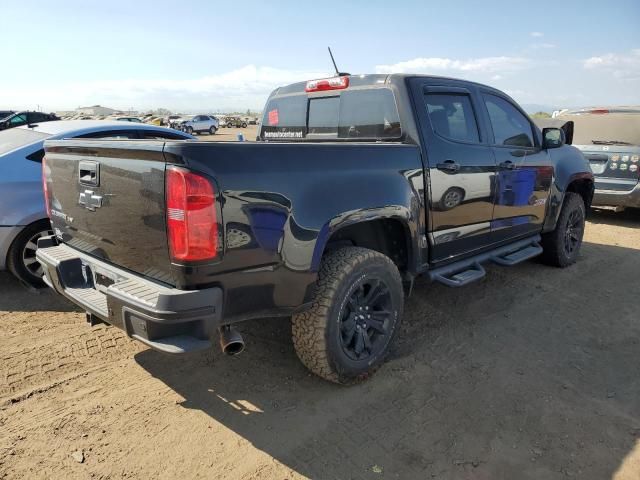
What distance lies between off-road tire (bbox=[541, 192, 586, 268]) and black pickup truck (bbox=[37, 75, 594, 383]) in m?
1.13

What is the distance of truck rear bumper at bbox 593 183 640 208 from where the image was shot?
7562 millimetres

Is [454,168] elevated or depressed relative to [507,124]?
depressed

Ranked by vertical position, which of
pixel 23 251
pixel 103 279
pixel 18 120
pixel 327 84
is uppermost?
pixel 327 84

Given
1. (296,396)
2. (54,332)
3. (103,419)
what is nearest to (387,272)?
(296,396)

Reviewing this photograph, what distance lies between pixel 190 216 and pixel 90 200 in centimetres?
93

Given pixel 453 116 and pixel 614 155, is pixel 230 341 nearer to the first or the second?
pixel 453 116

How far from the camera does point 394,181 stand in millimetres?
3178

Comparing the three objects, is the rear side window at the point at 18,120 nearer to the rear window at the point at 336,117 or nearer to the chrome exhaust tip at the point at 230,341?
the rear window at the point at 336,117

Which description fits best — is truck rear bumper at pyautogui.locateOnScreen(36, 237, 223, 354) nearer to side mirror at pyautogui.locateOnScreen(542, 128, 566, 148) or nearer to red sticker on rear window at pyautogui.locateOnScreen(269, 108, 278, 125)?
red sticker on rear window at pyautogui.locateOnScreen(269, 108, 278, 125)

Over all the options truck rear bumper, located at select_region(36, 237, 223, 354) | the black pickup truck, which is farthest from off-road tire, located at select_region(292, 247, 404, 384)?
truck rear bumper, located at select_region(36, 237, 223, 354)

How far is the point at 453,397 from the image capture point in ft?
9.93

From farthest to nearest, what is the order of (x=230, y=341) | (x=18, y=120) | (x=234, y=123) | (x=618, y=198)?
(x=234, y=123), (x=18, y=120), (x=618, y=198), (x=230, y=341)

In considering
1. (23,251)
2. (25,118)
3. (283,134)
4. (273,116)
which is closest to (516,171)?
(283,134)

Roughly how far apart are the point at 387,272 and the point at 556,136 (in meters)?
2.98
